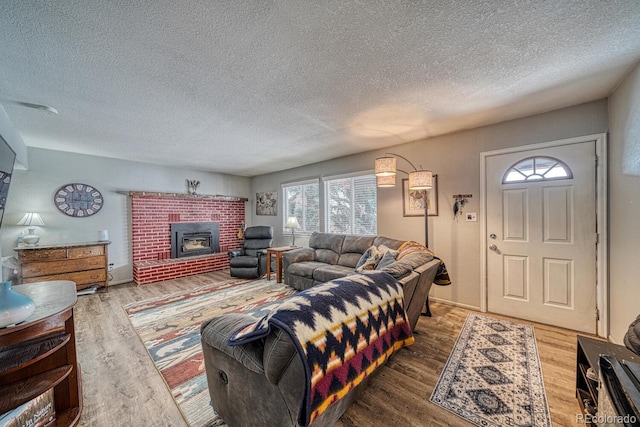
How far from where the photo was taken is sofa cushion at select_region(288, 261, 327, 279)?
3.78 metres

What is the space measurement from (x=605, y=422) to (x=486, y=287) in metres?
2.32

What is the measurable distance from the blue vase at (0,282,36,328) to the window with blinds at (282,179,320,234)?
4.24m

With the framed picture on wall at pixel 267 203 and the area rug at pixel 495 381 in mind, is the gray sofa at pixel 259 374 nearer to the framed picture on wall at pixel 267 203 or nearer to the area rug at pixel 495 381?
the area rug at pixel 495 381

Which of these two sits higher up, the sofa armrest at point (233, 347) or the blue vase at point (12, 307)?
the blue vase at point (12, 307)

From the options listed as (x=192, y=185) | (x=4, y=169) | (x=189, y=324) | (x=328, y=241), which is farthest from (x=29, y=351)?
(x=192, y=185)

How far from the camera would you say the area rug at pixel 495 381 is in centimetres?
152

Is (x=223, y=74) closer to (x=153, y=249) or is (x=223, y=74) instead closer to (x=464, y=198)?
(x=464, y=198)

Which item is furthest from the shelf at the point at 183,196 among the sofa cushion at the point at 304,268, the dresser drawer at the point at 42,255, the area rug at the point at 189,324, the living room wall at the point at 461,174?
the living room wall at the point at 461,174

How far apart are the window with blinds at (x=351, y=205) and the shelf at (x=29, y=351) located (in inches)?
152

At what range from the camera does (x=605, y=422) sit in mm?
1007

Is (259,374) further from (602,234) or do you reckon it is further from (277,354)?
(602,234)

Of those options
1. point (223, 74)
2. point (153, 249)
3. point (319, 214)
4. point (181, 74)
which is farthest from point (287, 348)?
point (153, 249)

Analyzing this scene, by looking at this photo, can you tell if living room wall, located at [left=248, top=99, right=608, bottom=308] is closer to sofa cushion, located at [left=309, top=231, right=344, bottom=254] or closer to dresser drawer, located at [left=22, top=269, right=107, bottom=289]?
sofa cushion, located at [left=309, top=231, right=344, bottom=254]

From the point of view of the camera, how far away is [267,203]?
6.32m
